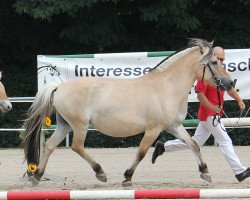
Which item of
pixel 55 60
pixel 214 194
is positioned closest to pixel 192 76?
pixel 214 194

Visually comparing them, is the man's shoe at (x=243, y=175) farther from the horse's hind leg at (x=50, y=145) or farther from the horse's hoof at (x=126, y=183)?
the horse's hind leg at (x=50, y=145)

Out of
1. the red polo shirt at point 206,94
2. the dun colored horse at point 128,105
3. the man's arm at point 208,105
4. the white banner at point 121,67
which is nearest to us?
the dun colored horse at point 128,105

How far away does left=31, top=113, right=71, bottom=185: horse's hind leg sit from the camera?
10.9m

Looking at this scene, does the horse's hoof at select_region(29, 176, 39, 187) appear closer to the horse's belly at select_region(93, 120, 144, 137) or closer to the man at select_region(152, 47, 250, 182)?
the horse's belly at select_region(93, 120, 144, 137)

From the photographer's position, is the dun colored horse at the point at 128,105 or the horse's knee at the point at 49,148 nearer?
the dun colored horse at the point at 128,105

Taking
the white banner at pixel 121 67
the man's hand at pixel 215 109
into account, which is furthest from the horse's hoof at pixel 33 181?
the white banner at pixel 121 67

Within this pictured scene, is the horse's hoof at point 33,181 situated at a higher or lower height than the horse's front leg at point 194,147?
lower

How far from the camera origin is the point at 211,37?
776 inches

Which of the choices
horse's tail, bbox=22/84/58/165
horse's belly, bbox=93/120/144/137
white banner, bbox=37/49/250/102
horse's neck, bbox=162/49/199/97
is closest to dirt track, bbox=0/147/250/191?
horse's tail, bbox=22/84/58/165

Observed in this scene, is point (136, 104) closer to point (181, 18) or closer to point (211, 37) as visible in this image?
point (181, 18)

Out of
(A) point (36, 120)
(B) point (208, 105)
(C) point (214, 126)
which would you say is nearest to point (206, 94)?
(B) point (208, 105)

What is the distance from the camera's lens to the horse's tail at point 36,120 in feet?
36.0

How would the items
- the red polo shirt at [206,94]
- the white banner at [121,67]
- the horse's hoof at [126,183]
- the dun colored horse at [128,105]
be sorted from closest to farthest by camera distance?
1. the horse's hoof at [126,183]
2. the dun colored horse at [128,105]
3. the red polo shirt at [206,94]
4. the white banner at [121,67]

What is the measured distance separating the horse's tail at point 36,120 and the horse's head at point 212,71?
2.09 m
